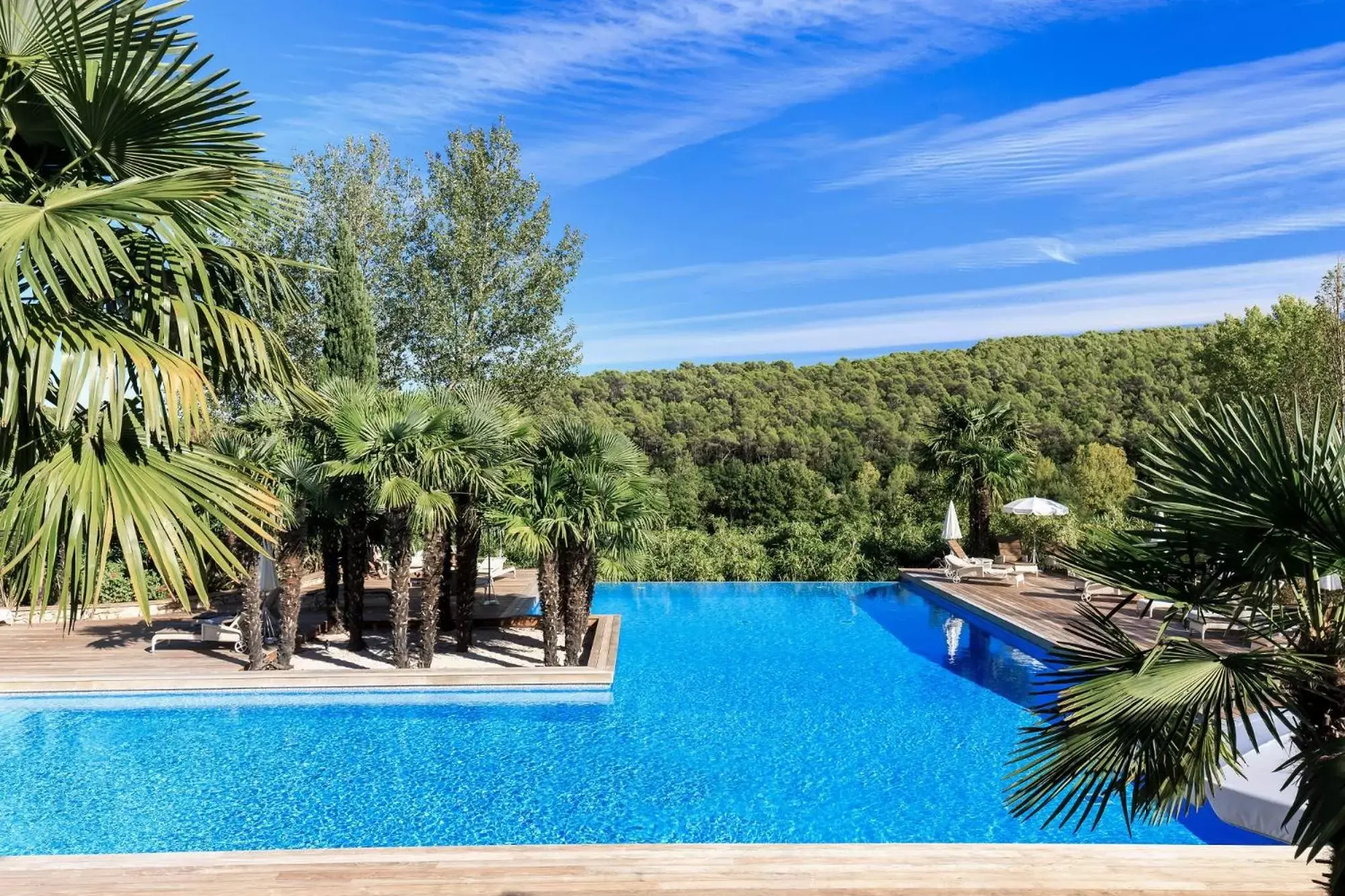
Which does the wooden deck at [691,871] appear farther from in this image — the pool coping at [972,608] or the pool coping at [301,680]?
the pool coping at [301,680]

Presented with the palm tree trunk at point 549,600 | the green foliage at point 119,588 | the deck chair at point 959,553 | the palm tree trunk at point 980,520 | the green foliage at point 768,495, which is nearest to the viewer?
the palm tree trunk at point 549,600

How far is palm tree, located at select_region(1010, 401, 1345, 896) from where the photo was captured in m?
2.17

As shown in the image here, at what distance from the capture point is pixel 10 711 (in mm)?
9070

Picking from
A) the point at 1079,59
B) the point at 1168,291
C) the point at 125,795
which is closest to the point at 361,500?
the point at 125,795

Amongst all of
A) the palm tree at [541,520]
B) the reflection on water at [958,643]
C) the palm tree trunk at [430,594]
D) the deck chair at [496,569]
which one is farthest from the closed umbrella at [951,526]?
the palm tree trunk at [430,594]

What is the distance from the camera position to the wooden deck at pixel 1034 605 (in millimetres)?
11320

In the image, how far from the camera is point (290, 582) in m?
9.52

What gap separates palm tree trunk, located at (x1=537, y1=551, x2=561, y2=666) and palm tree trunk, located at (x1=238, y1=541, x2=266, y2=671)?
311 centimetres

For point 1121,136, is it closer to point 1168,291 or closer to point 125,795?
point 1168,291

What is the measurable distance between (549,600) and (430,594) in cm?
133

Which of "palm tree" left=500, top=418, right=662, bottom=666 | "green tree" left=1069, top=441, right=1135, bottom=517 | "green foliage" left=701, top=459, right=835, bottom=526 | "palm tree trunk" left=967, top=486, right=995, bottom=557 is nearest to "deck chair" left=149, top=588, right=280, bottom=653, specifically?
"palm tree" left=500, top=418, right=662, bottom=666

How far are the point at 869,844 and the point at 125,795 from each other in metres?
5.98

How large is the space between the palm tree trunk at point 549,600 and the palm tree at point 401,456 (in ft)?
3.96

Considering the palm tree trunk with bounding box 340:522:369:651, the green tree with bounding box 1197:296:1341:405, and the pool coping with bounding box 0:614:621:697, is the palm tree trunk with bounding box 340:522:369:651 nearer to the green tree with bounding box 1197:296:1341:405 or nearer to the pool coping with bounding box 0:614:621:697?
the pool coping with bounding box 0:614:621:697
